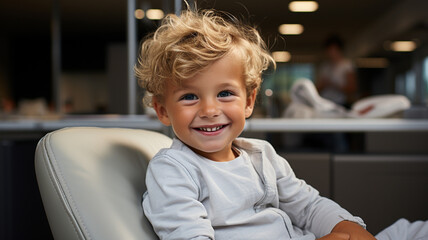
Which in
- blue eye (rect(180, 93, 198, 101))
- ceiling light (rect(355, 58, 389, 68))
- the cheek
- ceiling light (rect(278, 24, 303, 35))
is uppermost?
ceiling light (rect(278, 24, 303, 35))

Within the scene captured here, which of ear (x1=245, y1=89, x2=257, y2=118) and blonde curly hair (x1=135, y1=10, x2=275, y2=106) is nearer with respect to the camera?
blonde curly hair (x1=135, y1=10, x2=275, y2=106)

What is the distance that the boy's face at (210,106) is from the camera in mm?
889

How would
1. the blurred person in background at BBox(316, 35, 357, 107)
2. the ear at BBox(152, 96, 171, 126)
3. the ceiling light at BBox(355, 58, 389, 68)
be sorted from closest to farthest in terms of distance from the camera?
the ear at BBox(152, 96, 171, 126)
the blurred person in background at BBox(316, 35, 357, 107)
the ceiling light at BBox(355, 58, 389, 68)

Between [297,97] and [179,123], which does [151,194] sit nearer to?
[179,123]

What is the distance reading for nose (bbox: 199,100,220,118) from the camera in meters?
0.88

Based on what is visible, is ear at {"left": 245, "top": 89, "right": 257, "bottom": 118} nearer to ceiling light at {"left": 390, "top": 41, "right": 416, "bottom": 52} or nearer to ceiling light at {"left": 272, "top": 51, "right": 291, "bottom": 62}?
ceiling light at {"left": 390, "top": 41, "right": 416, "bottom": 52}

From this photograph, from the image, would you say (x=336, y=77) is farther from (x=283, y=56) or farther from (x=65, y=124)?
(x=283, y=56)

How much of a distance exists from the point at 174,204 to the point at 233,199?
0.49 feet

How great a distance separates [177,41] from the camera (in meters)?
0.91

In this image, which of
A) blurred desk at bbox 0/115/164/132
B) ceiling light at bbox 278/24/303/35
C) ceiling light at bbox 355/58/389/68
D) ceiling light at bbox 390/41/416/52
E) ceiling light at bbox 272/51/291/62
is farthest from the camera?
ceiling light at bbox 272/51/291/62

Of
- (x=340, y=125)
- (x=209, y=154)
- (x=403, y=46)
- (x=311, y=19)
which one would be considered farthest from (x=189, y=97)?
(x=403, y=46)

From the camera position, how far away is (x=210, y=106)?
879 mm

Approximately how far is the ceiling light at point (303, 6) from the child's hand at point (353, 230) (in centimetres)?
608

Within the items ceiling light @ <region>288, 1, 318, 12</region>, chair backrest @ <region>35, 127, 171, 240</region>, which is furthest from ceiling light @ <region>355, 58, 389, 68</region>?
chair backrest @ <region>35, 127, 171, 240</region>
